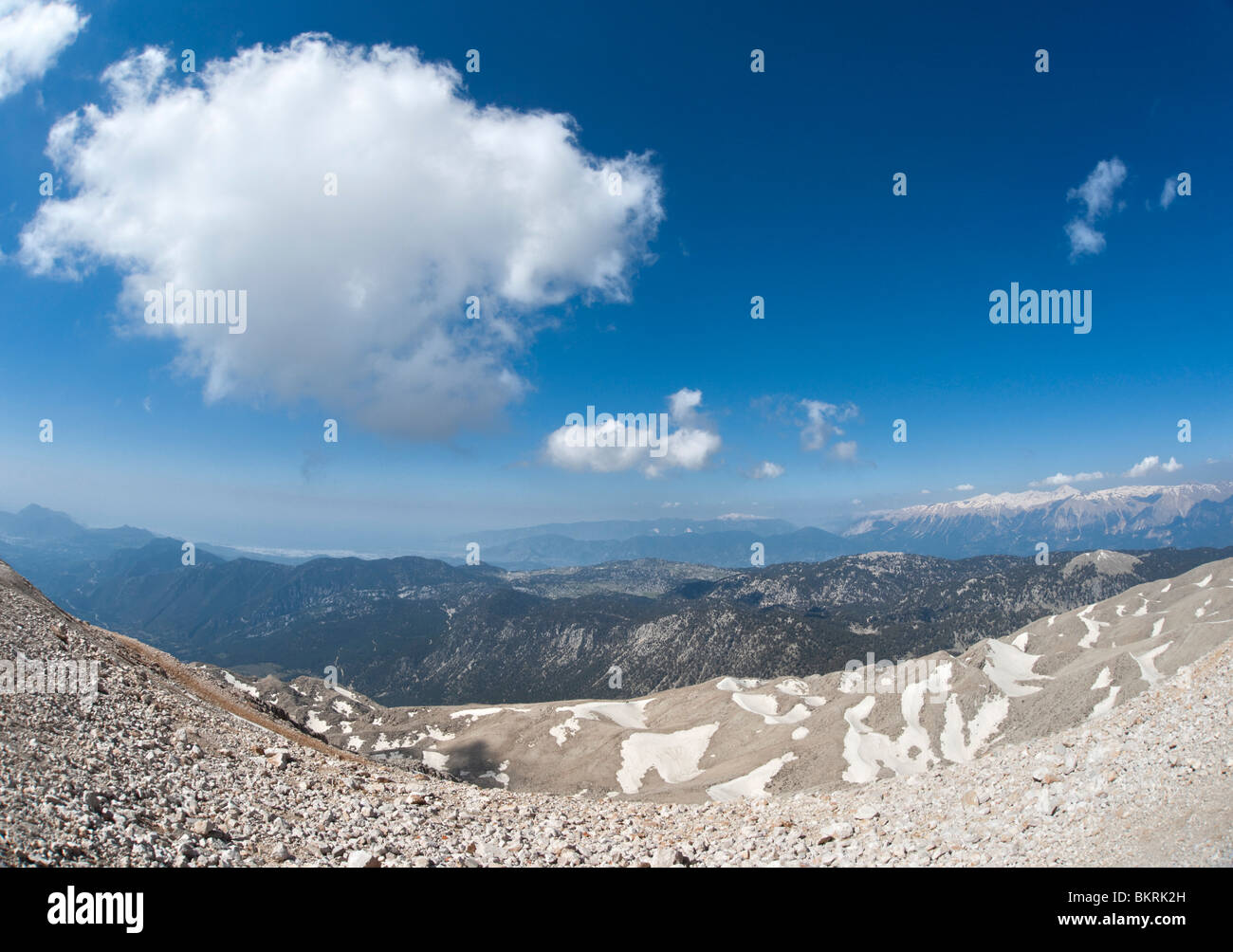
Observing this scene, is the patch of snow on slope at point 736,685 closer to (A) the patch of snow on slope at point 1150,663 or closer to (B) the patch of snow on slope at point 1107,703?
(B) the patch of snow on slope at point 1107,703

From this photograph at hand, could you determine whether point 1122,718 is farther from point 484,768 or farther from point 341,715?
point 341,715

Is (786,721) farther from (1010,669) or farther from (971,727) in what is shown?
(1010,669)

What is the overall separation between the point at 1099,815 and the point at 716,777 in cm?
8391

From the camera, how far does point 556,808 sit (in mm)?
19453

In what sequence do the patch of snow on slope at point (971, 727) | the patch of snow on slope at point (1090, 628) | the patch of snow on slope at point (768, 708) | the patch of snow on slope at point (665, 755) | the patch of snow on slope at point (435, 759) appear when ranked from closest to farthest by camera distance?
the patch of snow on slope at point (971, 727) < the patch of snow on slope at point (665, 755) < the patch of snow on slope at point (768, 708) < the patch of snow on slope at point (435, 759) < the patch of snow on slope at point (1090, 628)

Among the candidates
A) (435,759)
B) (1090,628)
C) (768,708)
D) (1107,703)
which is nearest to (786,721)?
(768,708)

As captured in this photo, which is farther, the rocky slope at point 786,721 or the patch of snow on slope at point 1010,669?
the patch of snow on slope at point 1010,669

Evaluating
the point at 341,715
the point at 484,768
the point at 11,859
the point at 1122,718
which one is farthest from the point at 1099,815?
the point at 341,715

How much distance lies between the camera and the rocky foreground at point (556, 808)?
11.4m

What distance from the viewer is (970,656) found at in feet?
434

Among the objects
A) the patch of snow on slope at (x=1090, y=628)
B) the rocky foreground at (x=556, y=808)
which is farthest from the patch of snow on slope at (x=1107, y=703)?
Answer: the rocky foreground at (x=556, y=808)

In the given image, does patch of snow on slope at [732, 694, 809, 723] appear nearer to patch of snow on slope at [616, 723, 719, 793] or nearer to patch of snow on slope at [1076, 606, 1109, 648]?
patch of snow on slope at [616, 723, 719, 793]

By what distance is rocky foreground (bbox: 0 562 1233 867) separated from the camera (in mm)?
11352

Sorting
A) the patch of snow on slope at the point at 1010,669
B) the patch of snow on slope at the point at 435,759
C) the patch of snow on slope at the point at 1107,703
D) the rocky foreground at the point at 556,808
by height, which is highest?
the rocky foreground at the point at 556,808
